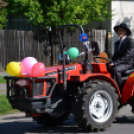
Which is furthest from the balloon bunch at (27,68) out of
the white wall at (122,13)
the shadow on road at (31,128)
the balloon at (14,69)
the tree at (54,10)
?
the white wall at (122,13)

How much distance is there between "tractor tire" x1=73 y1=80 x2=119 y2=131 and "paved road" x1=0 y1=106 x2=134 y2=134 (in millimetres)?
272

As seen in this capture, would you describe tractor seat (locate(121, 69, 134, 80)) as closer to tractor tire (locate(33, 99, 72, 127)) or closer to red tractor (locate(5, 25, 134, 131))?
red tractor (locate(5, 25, 134, 131))

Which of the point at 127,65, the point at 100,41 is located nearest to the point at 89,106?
the point at 127,65

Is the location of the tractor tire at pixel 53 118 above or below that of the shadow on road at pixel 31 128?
above

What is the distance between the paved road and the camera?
22.3 ft

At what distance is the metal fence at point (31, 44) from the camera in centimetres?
1859

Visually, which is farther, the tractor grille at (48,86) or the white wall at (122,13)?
the white wall at (122,13)

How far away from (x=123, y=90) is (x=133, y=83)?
9.9 inches

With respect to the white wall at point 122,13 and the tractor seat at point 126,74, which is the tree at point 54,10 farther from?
the tractor seat at point 126,74

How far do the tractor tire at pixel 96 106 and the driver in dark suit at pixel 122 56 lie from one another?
54cm

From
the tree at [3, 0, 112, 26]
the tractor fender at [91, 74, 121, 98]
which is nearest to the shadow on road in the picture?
the tractor fender at [91, 74, 121, 98]

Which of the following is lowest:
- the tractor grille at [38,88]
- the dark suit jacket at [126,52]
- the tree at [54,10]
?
the tractor grille at [38,88]

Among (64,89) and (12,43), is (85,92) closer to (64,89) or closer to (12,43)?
(64,89)

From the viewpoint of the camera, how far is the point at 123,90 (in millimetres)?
7102
